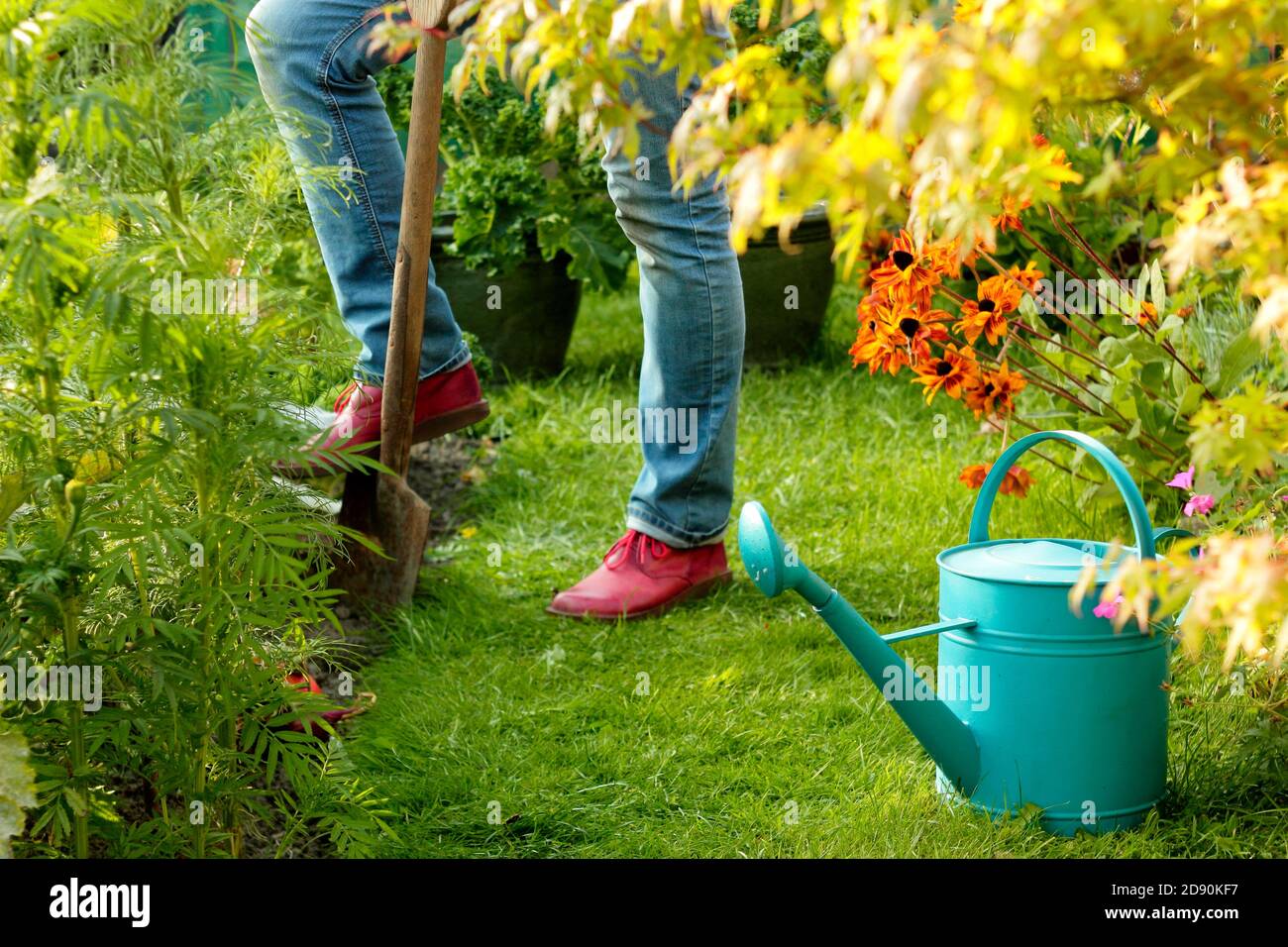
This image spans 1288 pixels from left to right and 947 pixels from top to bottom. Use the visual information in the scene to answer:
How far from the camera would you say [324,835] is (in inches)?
78.7

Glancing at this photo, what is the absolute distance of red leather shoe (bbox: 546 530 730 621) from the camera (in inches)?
109

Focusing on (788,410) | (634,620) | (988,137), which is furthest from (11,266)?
(788,410)

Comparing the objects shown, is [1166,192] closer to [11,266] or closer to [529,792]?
[11,266]

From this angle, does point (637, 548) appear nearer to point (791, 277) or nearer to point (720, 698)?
point (720, 698)

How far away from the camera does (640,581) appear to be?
9.20ft

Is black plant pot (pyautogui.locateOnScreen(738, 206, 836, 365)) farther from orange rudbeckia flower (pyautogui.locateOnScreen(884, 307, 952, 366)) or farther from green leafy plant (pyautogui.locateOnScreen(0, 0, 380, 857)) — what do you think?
green leafy plant (pyautogui.locateOnScreen(0, 0, 380, 857))

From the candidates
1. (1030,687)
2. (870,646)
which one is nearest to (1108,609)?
(1030,687)

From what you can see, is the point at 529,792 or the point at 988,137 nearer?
the point at 988,137

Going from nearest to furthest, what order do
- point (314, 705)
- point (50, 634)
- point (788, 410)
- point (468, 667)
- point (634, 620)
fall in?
point (50, 634), point (314, 705), point (468, 667), point (634, 620), point (788, 410)

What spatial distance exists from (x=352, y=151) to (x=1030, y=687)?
5.46 feet

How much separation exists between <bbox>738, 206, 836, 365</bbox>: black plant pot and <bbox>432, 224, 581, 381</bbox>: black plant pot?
1.90ft

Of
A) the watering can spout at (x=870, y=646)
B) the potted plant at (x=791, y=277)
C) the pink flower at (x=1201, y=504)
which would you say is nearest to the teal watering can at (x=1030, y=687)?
the watering can spout at (x=870, y=646)

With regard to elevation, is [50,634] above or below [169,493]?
below
